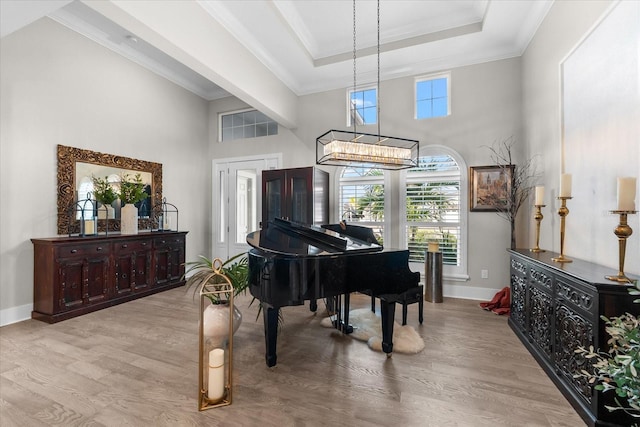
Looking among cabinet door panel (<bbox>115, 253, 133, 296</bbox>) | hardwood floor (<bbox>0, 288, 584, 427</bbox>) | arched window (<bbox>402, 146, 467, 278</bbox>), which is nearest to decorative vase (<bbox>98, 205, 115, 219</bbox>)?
cabinet door panel (<bbox>115, 253, 133, 296</bbox>)

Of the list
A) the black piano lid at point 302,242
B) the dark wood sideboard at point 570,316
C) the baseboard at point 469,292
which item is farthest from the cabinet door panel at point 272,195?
the dark wood sideboard at point 570,316

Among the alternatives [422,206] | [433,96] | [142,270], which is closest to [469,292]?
[422,206]

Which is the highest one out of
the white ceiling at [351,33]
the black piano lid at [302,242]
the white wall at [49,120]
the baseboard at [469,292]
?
the white ceiling at [351,33]

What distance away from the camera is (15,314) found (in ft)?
11.2

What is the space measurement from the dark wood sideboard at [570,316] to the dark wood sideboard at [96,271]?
16.2 ft

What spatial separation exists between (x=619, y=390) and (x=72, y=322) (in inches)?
185

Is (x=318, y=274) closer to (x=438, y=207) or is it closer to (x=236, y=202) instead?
(x=438, y=207)

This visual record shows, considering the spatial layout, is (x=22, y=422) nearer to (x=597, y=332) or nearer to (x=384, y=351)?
(x=384, y=351)

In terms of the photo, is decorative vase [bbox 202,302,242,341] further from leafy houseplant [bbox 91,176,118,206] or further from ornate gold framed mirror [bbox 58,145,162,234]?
leafy houseplant [bbox 91,176,118,206]

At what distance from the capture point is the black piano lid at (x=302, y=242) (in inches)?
97.6

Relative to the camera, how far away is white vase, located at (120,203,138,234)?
4316mm

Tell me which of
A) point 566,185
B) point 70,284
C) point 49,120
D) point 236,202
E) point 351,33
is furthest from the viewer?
point 236,202

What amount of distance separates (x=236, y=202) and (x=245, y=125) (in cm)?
161

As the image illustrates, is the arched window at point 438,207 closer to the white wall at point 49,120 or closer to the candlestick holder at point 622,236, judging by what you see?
the candlestick holder at point 622,236
